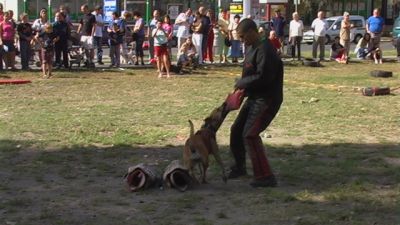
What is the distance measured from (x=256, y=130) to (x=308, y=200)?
848 millimetres

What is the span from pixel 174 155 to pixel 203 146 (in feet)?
5.71

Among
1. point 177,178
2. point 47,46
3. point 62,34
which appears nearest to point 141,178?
point 177,178

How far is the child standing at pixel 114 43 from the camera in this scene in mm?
19625

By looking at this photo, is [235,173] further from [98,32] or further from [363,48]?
[363,48]

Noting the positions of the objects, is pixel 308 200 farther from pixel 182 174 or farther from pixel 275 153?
pixel 275 153

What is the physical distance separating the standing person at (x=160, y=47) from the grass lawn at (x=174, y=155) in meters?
1.81

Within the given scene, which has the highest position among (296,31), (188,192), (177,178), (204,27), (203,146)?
(204,27)

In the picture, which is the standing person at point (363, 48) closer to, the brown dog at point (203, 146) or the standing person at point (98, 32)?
the standing person at point (98, 32)

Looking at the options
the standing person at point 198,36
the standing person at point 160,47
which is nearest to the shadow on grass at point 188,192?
the standing person at point 160,47

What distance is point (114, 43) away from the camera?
64.7 ft

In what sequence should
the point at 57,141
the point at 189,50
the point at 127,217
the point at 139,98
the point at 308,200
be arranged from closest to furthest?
1. the point at 127,217
2. the point at 308,200
3. the point at 57,141
4. the point at 139,98
5. the point at 189,50

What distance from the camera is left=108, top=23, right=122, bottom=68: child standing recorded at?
1962 centimetres

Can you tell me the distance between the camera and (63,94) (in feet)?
46.7

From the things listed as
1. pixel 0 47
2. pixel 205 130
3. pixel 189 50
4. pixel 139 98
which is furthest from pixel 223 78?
pixel 205 130
